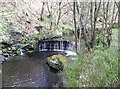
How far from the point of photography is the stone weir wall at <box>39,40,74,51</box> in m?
14.8

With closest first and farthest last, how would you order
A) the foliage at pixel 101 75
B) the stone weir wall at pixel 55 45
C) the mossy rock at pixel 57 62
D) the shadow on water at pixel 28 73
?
1. the foliage at pixel 101 75
2. the shadow on water at pixel 28 73
3. the mossy rock at pixel 57 62
4. the stone weir wall at pixel 55 45

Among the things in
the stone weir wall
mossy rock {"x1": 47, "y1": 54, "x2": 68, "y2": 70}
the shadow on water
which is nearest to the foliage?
the shadow on water

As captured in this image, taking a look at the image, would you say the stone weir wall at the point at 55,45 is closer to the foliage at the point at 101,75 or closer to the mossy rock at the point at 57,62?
the mossy rock at the point at 57,62

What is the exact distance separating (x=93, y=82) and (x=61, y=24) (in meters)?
15.5

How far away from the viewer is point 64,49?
14820 mm

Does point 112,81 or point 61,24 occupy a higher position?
point 61,24

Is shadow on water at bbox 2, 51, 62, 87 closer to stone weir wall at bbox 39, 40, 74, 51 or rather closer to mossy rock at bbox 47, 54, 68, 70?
mossy rock at bbox 47, 54, 68, 70

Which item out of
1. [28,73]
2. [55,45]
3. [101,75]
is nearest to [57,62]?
[28,73]

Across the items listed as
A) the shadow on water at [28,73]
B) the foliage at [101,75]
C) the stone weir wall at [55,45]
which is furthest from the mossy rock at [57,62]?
the stone weir wall at [55,45]

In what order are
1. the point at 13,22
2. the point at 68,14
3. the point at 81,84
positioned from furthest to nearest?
1. the point at 68,14
2. the point at 13,22
3. the point at 81,84

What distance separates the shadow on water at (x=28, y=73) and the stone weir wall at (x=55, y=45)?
2.01 metres

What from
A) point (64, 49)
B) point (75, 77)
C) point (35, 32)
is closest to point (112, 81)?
point (75, 77)

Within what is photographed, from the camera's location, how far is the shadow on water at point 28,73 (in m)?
8.66

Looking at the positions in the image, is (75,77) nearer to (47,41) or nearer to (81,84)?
(81,84)
